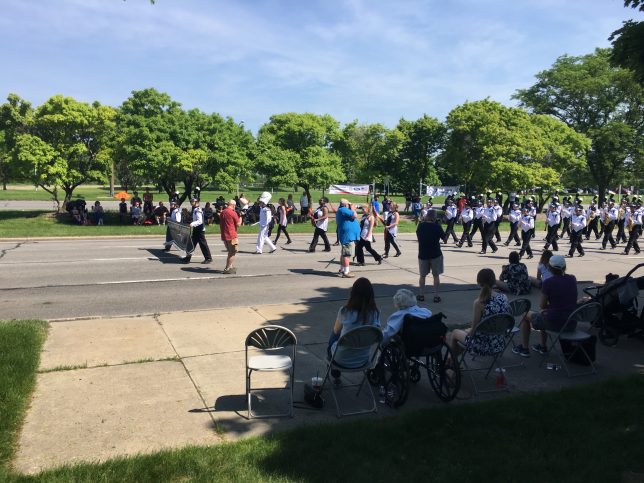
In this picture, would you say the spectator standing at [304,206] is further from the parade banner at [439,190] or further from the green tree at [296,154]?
the parade banner at [439,190]

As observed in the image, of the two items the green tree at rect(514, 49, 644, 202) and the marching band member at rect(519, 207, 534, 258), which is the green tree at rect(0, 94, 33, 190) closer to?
the marching band member at rect(519, 207, 534, 258)

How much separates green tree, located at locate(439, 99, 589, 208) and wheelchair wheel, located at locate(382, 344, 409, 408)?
3520 centimetres

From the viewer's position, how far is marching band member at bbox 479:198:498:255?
1878cm

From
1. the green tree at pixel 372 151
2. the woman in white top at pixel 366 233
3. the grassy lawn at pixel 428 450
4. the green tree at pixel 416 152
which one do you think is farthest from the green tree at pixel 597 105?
the grassy lawn at pixel 428 450

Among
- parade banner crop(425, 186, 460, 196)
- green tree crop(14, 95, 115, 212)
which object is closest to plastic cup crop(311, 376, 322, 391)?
green tree crop(14, 95, 115, 212)

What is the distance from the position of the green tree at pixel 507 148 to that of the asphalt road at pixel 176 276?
20109 millimetres

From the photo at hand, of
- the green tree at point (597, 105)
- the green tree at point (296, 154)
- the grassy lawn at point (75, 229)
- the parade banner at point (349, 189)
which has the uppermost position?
the green tree at point (597, 105)

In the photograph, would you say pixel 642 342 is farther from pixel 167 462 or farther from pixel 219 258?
pixel 219 258

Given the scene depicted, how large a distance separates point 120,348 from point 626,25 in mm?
9442

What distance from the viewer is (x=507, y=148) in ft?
129

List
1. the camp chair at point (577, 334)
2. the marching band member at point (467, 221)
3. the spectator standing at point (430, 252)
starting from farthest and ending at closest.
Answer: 1. the marching band member at point (467, 221)
2. the spectator standing at point (430, 252)
3. the camp chair at point (577, 334)

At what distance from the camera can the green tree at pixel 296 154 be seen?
37.5 meters

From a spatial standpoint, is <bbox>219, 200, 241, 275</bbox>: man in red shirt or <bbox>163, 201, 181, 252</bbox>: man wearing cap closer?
<bbox>219, 200, 241, 275</bbox>: man in red shirt

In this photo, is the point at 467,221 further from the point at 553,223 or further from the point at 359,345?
the point at 359,345
